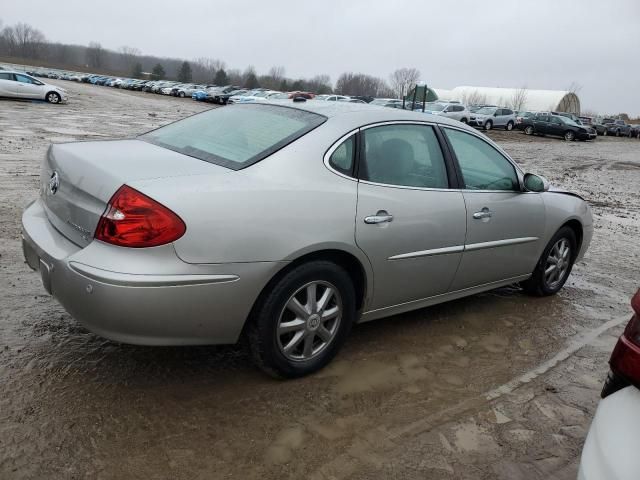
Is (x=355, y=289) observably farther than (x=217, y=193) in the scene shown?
Yes

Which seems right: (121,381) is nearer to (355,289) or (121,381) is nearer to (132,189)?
(132,189)

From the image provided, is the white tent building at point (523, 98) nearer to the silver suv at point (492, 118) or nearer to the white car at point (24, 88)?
the silver suv at point (492, 118)

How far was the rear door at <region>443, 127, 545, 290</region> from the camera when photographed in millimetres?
4031

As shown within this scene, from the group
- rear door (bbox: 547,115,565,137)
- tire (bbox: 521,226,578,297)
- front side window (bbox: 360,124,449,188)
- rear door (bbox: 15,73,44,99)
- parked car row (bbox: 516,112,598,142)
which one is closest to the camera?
front side window (bbox: 360,124,449,188)

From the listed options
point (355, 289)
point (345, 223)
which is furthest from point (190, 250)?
point (355, 289)

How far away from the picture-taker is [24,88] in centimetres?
2670

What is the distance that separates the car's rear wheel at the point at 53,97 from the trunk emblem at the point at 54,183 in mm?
27846

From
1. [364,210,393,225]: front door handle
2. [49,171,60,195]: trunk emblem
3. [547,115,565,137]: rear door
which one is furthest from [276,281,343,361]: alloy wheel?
[547,115,565,137]: rear door

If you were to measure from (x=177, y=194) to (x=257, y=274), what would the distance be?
56 centimetres

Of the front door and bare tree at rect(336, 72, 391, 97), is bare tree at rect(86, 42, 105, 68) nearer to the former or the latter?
bare tree at rect(336, 72, 391, 97)

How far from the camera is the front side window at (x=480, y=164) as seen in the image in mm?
4086

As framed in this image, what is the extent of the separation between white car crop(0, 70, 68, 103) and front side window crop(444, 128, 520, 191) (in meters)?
27.8

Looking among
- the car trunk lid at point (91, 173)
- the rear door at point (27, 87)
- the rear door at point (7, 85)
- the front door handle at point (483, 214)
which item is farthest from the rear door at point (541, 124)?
the car trunk lid at point (91, 173)

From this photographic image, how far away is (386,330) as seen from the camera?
4.13 metres
